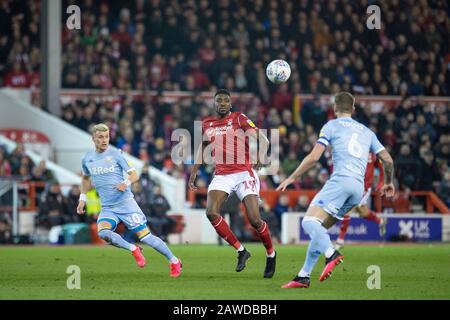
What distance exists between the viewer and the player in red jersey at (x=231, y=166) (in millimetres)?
13148

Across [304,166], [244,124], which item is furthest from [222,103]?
[304,166]

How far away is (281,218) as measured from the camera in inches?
907

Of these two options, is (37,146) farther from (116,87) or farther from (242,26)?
(242,26)

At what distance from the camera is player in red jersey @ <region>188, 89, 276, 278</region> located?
1315 cm

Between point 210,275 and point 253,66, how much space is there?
1401 centimetres

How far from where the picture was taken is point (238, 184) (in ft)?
43.4

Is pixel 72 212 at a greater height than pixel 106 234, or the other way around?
pixel 106 234

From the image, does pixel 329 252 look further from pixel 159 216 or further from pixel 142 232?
pixel 159 216

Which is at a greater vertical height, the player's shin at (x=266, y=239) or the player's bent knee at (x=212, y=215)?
the player's bent knee at (x=212, y=215)

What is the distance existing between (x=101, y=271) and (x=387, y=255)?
569 cm

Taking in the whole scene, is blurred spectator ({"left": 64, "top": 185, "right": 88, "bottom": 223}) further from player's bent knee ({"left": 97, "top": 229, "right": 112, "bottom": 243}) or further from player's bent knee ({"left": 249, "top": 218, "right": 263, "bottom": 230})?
player's bent knee ({"left": 249, "top": 218, "right": 263, "bottom": 230})

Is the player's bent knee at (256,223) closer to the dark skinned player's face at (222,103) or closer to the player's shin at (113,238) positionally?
the dark skinned player's face at (222,103)

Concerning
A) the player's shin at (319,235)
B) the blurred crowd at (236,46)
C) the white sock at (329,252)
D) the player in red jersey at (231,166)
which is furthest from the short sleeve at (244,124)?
the blurred crowd at (236,46)
